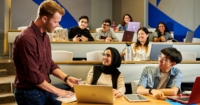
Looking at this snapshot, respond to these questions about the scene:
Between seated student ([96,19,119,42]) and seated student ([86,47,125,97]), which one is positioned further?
seated student ([96,19,119,42])

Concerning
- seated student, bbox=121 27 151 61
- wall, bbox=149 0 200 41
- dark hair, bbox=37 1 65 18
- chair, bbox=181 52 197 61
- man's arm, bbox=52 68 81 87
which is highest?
wall, bbox=149 0 200 41

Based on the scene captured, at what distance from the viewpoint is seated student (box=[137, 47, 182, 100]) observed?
2177 millimetres

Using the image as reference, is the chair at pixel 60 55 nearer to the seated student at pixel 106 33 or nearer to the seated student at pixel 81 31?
the seated student at pixel 81 31

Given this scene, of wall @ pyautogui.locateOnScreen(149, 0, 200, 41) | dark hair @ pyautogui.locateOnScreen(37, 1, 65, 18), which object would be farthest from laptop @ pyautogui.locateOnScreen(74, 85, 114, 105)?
wall @ pyautogui.locateOnScreen(149, 0, 200, 41)

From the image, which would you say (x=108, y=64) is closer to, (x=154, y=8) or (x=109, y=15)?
(x=154, y=8)

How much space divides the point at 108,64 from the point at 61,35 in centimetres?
193

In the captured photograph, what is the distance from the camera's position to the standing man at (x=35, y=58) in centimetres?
142

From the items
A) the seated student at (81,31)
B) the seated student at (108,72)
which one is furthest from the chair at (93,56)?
the seated student at (81,31)

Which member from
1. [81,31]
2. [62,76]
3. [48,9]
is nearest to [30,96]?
[62,76]

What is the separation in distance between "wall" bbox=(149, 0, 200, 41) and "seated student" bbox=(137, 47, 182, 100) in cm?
467

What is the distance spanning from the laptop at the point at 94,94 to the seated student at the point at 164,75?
23.0 inches

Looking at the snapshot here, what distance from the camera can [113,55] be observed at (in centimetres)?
258

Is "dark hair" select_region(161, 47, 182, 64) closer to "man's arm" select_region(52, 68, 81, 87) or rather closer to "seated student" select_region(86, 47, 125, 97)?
"seated student" select_region(86, 47, 125, 97)

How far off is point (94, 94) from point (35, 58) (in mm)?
486
